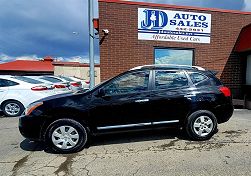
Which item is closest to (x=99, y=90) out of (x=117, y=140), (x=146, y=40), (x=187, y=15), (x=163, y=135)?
(x=117, y=140)

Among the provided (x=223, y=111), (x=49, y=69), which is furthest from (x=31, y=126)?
(x=49, y=69)

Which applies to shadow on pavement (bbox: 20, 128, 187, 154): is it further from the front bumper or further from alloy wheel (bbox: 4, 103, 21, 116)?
alloy wheel (bbox: 4, 103, 21, 116)

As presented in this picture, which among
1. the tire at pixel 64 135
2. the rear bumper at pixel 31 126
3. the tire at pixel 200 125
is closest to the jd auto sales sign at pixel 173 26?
the tire at pixel 200 125

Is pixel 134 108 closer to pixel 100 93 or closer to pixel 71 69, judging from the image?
pixel 100 93

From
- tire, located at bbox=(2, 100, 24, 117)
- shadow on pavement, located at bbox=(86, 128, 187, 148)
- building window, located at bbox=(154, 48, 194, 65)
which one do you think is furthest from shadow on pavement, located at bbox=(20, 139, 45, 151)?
building window, located at bbox=(154, 48, 194, 65)

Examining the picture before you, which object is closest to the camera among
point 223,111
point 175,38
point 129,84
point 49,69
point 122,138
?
point 129,84

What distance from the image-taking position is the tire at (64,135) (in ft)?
14.2

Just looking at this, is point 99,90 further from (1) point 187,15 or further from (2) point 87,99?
(1) point 187,15

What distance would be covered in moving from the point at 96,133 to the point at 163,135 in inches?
70.1

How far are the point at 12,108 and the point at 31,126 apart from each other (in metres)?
4.70

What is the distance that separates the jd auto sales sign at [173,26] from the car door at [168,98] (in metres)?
5.60

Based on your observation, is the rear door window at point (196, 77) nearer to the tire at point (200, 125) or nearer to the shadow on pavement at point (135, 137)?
the tire at point (200, 125)

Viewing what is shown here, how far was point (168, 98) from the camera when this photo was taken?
473 centimetres

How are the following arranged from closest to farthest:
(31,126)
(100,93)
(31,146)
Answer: (31,126) → (100,93) → (31,146)
